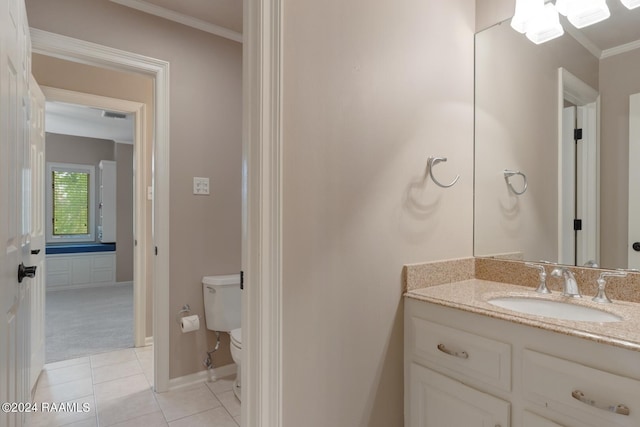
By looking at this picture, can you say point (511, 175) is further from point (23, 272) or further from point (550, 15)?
point (23, 272)

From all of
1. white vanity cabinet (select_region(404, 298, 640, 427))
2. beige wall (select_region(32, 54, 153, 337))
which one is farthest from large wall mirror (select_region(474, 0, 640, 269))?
beige wall (select_region(32, 54, 153, 337))

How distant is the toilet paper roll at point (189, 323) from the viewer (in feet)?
7.18

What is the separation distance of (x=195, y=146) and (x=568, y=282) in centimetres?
218

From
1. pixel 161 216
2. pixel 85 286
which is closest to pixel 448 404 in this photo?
pixel 161 216

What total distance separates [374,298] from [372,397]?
0.37 metres

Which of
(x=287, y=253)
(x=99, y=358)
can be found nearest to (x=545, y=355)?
(x=287, y=253)

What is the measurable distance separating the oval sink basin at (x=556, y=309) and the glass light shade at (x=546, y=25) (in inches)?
43.9

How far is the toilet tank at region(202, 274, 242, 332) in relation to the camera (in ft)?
7.49

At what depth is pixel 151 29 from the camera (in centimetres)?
217

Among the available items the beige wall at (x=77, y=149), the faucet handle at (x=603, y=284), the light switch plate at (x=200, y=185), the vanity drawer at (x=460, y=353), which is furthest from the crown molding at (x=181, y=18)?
the beige wall at (x=77, y=149)

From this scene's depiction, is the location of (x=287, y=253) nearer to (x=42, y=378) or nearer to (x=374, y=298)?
(x=374, y=298)

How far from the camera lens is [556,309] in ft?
4.25

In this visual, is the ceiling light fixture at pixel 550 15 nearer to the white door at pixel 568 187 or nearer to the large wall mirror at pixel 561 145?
the large wall mirror at pixel 561 145

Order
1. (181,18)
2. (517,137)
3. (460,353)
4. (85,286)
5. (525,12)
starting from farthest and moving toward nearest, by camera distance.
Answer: (85,286) → (181,18) → (517,137) → (525,12) → (460,353)
